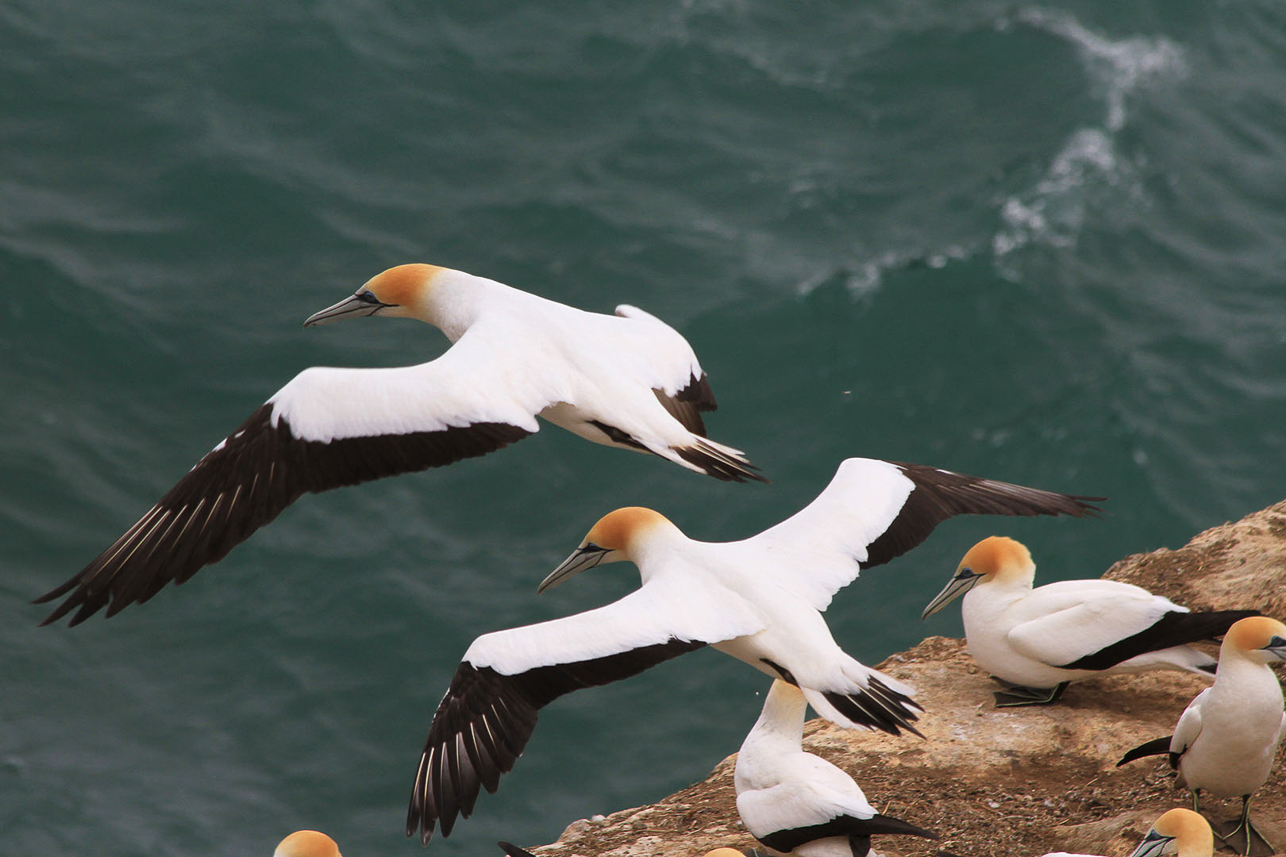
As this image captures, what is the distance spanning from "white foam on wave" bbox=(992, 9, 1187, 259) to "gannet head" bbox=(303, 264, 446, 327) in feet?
27.0

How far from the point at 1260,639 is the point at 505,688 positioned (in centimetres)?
254

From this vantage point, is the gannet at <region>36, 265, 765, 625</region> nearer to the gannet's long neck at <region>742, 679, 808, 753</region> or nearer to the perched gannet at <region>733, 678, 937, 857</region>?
the gannet's long neck at <region>742, 679, 808, 753</region>

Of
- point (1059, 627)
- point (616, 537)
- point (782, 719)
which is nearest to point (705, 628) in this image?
point (782, 719)

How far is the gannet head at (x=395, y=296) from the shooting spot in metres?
7.58

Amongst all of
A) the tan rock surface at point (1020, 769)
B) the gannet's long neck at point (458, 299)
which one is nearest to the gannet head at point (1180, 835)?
the tan rock surface at point (1020, 769)

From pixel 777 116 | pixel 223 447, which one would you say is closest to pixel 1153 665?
pixel 223 447

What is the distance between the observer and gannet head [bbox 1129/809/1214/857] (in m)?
4.42

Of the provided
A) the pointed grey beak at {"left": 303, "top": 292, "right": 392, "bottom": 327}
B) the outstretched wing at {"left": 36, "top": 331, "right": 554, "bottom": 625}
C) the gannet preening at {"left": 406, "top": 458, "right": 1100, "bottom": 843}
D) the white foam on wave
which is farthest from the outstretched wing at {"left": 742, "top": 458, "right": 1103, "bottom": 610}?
the white foam on wave

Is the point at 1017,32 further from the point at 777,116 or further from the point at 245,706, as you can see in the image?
the point at 245,706

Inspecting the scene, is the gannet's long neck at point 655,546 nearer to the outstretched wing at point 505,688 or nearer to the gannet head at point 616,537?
the gannet head at point 616,537

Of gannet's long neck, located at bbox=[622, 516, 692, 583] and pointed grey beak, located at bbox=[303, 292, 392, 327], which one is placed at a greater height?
pointed grey beak, located at bbox=[303, 292, 392, 327]

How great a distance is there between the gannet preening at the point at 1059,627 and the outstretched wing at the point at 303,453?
7.06 feet

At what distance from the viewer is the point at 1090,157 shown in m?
15.8

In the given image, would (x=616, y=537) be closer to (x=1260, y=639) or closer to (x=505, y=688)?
(x=505, y=688)
